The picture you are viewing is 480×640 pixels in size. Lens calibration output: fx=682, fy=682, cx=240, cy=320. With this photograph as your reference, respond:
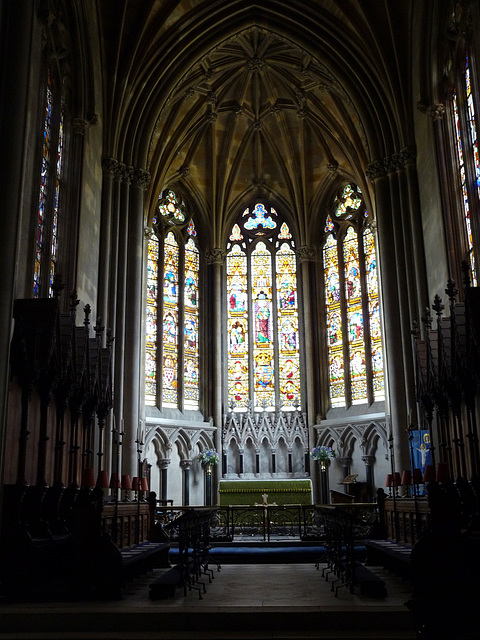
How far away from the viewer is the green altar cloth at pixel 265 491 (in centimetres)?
2064

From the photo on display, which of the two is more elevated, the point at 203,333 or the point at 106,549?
the point at 203,333

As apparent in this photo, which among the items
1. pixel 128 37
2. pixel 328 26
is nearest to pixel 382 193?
pixel 328 26

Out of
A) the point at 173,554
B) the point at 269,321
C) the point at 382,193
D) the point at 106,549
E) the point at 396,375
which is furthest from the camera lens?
the point at 269,321

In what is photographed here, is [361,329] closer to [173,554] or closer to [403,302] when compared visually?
[403,302]

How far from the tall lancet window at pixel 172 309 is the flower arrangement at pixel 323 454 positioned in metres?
4.85

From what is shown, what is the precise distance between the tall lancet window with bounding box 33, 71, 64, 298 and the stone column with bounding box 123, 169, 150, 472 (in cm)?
380

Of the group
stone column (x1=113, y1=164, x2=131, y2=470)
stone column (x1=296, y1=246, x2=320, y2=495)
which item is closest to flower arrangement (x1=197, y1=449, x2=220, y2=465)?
stone column (x1=296, y1=246, x2=320, y2=495)

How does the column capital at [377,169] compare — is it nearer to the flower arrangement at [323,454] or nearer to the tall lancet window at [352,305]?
the tall lancet window at [352,305]

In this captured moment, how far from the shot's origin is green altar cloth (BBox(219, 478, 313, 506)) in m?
20.6

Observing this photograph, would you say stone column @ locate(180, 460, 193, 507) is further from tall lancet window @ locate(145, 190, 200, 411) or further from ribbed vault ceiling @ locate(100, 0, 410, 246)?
ribbed vault ceiling @ locate(100, 0, 410, 246)

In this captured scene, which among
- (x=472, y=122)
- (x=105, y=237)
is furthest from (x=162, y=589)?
(x=472, y=122)

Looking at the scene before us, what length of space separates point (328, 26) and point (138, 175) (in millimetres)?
7028

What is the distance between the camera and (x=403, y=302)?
1862cm

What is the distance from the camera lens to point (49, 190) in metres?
15.1
